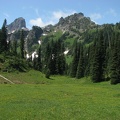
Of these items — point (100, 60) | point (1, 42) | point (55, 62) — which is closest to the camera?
point (100, 60)

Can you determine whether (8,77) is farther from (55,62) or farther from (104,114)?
(55,62)

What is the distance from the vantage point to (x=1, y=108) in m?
29.4

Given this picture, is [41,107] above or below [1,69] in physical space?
below

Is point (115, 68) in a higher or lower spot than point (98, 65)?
lower

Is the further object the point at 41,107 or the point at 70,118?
the point at 41,107

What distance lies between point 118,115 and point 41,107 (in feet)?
29.6

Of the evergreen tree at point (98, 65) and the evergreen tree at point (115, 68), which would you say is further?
the evergreen tree at point (98, 65)

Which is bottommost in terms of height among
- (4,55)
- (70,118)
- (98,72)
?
(70,118)

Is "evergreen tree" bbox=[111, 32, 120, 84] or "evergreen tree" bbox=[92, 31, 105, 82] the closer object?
"evergreen tree" bbox=[111, 32, 120, 84]

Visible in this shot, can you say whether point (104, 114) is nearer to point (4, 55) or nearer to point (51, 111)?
point (51, 111)

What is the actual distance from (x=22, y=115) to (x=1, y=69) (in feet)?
222

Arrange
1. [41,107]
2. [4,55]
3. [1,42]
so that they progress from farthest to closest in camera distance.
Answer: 1. [1,42]
2. [4,55]
3. [41,107]

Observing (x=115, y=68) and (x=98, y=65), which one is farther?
(x=98, y=65)

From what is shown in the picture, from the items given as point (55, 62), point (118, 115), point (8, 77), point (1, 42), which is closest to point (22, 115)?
point (118, 115)
